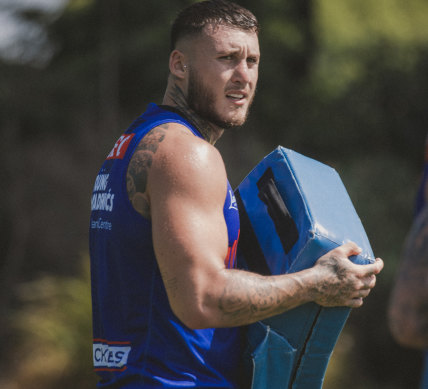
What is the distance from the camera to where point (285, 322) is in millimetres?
2150

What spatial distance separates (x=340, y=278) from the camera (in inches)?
80.9

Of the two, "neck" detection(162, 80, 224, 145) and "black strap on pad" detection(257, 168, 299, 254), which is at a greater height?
"neck" detection(162, 80, 224, 145)

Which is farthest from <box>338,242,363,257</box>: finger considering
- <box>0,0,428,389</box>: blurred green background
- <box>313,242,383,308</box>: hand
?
<box>0,0,428,389</box>: blurred green background

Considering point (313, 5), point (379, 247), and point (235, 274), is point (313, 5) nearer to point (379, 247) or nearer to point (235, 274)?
point (379, 247)

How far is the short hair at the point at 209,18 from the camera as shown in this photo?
7.88 feet

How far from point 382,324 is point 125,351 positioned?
512 centimetres

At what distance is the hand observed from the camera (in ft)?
6.68

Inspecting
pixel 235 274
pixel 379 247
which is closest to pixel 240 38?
pixel 235 274

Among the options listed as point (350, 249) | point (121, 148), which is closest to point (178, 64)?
point (121, 148)

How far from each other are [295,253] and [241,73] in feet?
2.58

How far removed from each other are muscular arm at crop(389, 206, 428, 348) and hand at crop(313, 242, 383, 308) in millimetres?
614

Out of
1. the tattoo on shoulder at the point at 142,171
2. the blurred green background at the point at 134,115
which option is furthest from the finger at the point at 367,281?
the blurred green background at the point at 134,115

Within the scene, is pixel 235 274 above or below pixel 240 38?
below

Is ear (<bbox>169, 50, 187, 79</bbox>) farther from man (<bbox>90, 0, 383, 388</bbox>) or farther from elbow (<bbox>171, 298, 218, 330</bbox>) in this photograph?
elbow (<bbox>171, 298, 218, 330</bbox>)
